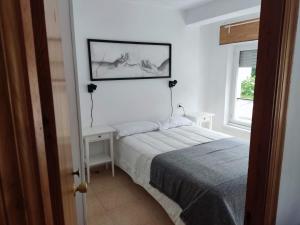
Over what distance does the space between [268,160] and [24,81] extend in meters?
0.84

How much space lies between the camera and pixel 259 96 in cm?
84

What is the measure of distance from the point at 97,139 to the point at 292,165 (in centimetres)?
246

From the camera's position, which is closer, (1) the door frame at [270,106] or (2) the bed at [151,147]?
(1) the door frame at [270,106]

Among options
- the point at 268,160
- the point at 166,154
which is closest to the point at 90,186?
the point at 166,154

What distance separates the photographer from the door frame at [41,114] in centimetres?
42

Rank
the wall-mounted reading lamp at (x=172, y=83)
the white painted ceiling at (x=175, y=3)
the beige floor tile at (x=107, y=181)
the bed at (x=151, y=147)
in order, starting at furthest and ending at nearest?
the wall-mounted reading lamp at (x=172, y=83) < the white painted ceiling at (x=175, y=3) < the beige floor tile at (x=107, y=181) < the bed at (x=151, y=147)

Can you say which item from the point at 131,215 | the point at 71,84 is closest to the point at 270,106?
the point at 71,84

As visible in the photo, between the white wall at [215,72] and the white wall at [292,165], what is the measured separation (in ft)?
9.53

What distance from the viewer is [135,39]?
3455 millimetres

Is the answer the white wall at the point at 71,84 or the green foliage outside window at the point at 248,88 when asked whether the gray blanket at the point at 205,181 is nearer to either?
the white wall at the point at 71,84

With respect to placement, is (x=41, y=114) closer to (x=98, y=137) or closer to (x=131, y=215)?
(x=131, y=215)

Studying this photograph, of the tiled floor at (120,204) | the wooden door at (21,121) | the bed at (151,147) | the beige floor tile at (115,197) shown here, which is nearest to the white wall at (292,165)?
the wooden door at (21,121)

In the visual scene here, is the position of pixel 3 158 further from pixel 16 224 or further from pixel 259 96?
pixel 259 96

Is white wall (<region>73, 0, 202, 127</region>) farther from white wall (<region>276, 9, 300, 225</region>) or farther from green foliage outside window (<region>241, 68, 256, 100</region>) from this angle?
white wall (<region>276, 9, 300, 225</region>)
